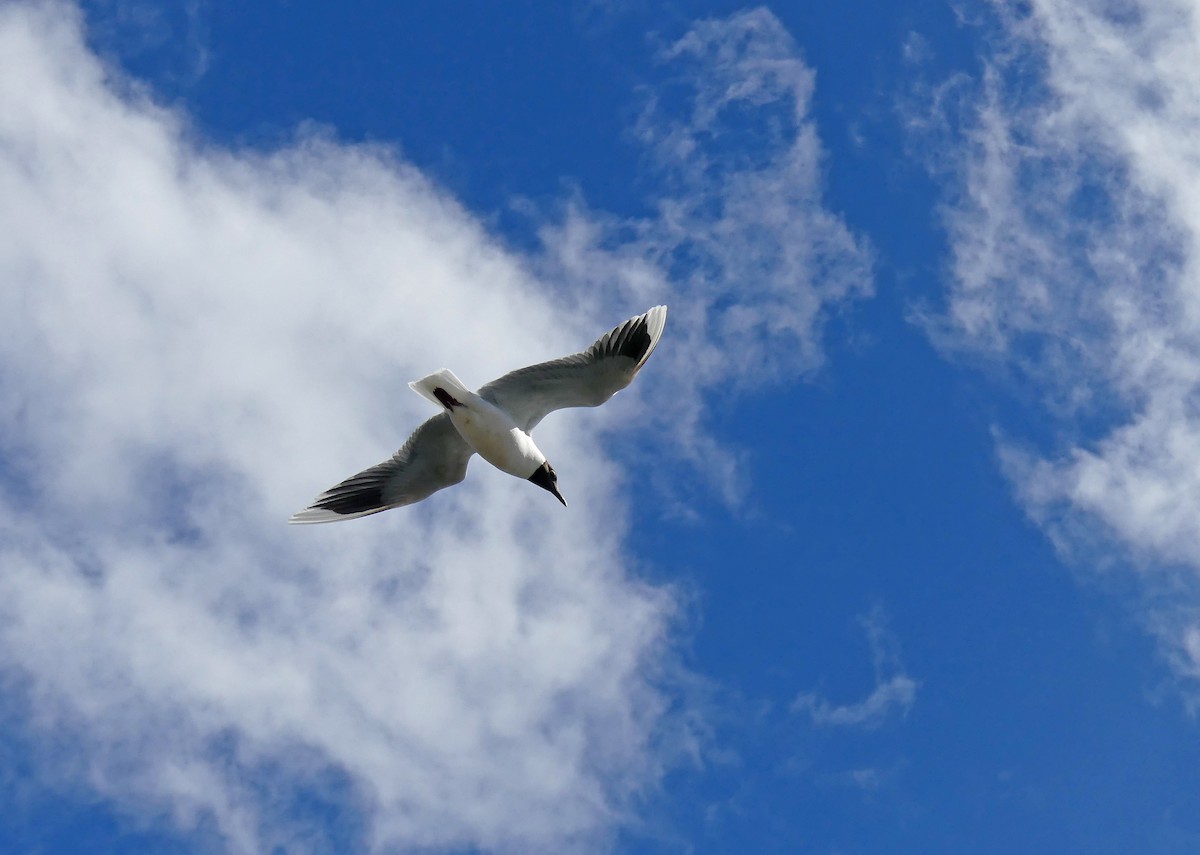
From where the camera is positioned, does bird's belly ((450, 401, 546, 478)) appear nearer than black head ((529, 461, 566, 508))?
Yes

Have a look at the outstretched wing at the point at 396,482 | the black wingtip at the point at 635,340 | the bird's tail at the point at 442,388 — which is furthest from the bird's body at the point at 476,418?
the black wingtip at the point at 635,340

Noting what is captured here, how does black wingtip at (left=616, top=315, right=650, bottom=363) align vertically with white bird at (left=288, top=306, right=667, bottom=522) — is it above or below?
above

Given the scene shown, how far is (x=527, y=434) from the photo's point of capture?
20.8 meters

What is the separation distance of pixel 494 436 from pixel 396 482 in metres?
2.14

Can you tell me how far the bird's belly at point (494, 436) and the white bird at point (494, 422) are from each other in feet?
0.04

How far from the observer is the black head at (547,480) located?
21531mm

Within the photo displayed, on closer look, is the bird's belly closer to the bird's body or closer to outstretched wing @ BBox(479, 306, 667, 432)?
the bird's body

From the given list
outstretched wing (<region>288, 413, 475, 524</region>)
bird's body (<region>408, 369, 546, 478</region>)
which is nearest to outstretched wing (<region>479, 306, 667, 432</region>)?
bird's body (<region>408, 369, 546, 478</region>)

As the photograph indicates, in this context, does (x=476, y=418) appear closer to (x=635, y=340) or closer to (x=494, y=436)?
(x=494, y=436)

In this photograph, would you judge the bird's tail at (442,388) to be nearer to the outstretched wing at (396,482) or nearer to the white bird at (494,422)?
the white bird at (494,422)

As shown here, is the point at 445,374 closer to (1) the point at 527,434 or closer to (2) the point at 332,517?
(1) the point at 527,434

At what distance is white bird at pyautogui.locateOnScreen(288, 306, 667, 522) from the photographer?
1988cm

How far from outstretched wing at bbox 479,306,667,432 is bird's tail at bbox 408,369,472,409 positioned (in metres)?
0.55

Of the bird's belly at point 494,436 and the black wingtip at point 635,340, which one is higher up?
the black wingtip at point 635,340
